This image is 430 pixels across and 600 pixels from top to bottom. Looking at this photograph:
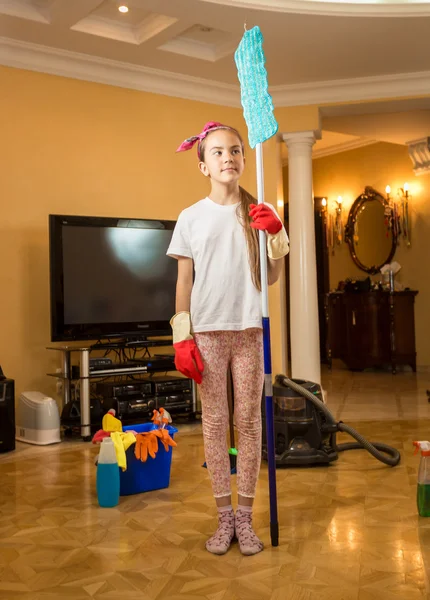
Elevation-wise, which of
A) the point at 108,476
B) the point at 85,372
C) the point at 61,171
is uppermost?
the point at 61,171

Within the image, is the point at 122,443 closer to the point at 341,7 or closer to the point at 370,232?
the point at 341,7

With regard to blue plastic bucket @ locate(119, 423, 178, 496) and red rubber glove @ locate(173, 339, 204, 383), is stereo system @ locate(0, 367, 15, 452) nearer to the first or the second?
blue plastic bucket @ locate(119, 423, 178, 496)

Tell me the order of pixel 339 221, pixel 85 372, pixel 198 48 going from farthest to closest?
1. pixel 339 221
2. pixel 198 48
3. pixel 85 372

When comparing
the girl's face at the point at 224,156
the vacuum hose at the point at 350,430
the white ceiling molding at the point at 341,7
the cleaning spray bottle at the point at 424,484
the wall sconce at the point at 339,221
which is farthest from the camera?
the wall sconce at the point at 339,221

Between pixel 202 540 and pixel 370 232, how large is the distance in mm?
6293

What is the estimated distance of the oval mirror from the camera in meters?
8.10

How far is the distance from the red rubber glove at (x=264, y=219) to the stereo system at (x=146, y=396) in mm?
2591

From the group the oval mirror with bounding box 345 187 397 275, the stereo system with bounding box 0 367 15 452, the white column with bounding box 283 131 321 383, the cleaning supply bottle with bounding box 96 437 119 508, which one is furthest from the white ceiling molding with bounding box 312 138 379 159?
the cleaning supply bottle with bounding box 96 437 119 508

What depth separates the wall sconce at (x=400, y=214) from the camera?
7.93m

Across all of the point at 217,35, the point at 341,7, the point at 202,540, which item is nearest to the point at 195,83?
the point at 217,35

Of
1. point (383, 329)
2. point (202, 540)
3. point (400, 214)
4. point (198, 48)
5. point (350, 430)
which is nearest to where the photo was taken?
point (202, 540)

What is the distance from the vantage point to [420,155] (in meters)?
7.54

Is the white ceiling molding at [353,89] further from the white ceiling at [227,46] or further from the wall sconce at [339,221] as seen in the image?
the wall sconce at [339,221]

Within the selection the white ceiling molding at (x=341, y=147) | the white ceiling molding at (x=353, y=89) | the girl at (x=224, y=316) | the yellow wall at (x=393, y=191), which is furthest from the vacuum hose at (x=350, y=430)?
the white ceiling molding at (x=341, y=147)
